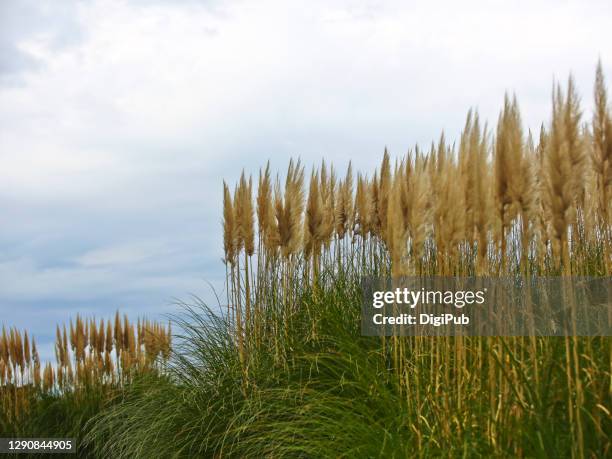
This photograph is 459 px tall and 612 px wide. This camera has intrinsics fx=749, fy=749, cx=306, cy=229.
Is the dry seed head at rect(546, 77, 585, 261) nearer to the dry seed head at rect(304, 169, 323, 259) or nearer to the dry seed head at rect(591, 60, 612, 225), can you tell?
the dry seed head at rect(591, 60, 612, 225)

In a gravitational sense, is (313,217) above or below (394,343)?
above

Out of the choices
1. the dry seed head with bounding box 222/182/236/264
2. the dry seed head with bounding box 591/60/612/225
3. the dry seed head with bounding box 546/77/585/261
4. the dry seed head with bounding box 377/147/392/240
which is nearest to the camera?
the dry seed head with bounding box 546/77/585/261

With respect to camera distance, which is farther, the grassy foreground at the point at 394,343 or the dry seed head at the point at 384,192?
the dry seed head at the point at 384,192

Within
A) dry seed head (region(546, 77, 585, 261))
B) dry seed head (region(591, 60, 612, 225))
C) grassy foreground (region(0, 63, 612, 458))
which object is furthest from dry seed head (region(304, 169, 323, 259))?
dry seed head (region(546, 77, 585, 261))

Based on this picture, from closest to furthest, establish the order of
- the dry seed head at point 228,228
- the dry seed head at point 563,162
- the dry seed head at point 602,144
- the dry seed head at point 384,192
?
the dry seed head at point 563,162
the dry seed head at point 602,144
the dry seed head at point 384,192
the dry seed head at point 228,228

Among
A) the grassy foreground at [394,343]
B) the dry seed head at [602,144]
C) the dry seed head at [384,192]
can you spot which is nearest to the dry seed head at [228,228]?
the grassy foreground at [394,343]

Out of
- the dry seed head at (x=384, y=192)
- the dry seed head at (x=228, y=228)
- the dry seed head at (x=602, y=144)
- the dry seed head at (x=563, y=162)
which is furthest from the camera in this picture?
the dry seed head at (x=228, y=228)

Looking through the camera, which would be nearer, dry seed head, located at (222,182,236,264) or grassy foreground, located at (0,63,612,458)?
grassy foreground, located at (0,63,612,458)

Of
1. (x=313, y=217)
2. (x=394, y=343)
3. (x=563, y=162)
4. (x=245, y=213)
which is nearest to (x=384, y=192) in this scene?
(x=313, y=217)

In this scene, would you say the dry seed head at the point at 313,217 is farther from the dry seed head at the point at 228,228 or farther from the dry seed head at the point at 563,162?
the dry seed head at the point at 563,162

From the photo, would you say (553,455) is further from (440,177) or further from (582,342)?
(440,177)

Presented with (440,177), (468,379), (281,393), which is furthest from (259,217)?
(468,379)

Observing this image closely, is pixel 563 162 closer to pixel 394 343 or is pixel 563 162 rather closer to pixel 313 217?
pixel 394 343

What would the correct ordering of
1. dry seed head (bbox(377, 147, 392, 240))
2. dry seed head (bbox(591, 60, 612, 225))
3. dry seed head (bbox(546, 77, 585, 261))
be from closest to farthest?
dry seed head (bbox(546, 77, 585, 261))
dry seed head (bbox(591, 60, 612, 225))
dry seed head (bbox(377, 147, 392, 240))
